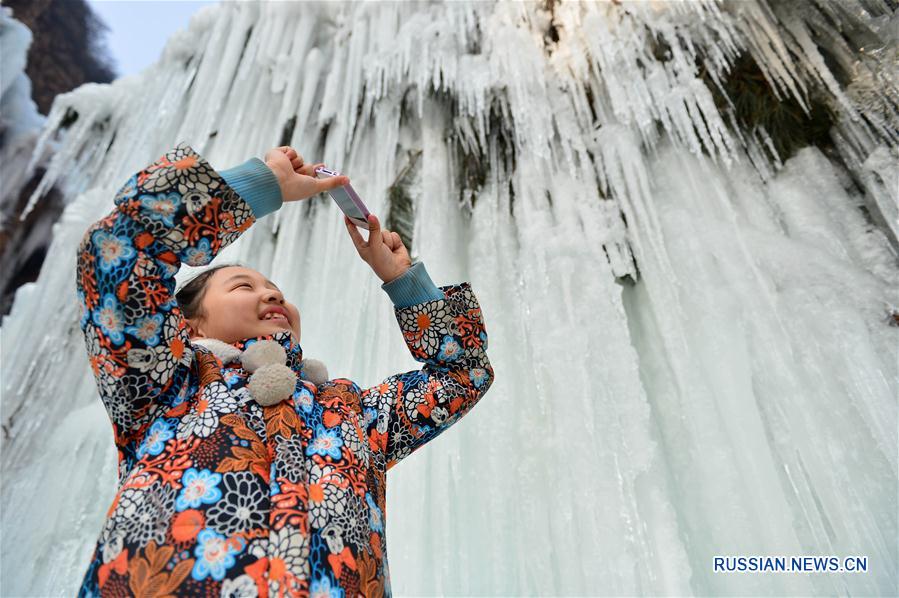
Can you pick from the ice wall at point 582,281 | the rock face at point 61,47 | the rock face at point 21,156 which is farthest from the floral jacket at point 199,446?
the rock face at point 61,47

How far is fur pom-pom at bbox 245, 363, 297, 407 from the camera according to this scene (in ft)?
2.15

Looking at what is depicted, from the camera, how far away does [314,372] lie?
0.80 metres

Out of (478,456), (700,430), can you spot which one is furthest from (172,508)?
(700,430)

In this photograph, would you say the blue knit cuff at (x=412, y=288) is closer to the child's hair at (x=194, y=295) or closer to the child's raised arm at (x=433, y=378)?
the child's raised arm at (x=433, y=378)

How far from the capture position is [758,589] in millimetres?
1472

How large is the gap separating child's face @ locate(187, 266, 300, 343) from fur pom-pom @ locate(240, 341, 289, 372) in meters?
0.07

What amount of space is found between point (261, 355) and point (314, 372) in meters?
0.10

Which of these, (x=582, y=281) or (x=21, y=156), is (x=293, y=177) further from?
(x=21, y=156)

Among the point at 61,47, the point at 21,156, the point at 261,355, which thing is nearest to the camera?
the point at 261,355

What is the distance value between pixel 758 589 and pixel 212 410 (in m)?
1.40

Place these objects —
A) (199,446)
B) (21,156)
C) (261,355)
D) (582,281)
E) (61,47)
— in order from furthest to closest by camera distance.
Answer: (61,47) → (21,156) → (582,281) → (261,355) → (199,446)

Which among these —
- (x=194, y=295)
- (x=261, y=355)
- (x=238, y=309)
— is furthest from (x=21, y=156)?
(x=261, y=355)

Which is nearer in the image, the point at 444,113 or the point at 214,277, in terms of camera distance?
the point at 214,277

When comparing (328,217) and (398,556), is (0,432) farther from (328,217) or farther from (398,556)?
(398,556)
